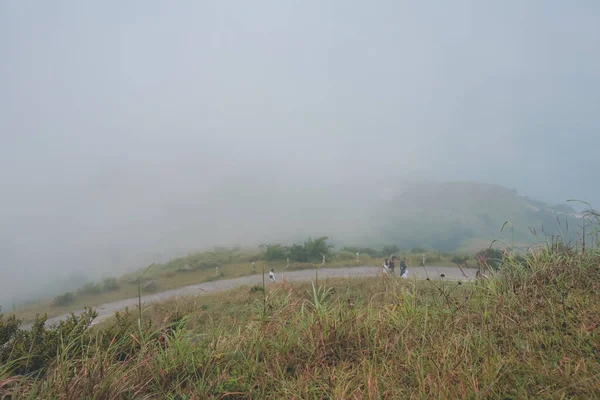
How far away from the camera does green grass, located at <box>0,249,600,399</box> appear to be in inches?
96.0

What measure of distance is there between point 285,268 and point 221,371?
3229 cm


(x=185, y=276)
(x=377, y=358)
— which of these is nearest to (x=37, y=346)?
(x=377, y=358)

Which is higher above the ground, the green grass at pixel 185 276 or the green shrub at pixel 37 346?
the green shrub at pixel 37 346

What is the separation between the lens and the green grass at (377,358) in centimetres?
244

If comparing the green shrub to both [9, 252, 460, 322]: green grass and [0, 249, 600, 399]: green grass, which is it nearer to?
[0, 249, 600, 399]: green grass

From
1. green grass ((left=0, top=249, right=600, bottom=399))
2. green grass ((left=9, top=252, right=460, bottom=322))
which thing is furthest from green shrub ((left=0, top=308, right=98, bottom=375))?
green grass ((left=9, top=252, right=460, bottom=322))

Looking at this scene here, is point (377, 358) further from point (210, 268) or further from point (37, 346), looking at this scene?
point (210, 268)

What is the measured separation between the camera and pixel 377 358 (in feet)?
10.3

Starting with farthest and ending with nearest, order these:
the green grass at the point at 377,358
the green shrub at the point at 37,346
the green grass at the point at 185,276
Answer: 1. the green grass at the point at 185,276
2. the green shrub at the point at 37,346
3. the green grass at the point at 377,358

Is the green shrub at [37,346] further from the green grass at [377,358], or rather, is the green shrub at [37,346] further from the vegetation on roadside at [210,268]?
the vegetation on roadside at [210,268]

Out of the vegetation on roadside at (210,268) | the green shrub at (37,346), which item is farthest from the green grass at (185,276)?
the green shrub at (37,346)

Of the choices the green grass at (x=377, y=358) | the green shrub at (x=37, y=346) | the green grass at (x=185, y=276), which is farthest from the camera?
the green grass at (x=185, y=276)

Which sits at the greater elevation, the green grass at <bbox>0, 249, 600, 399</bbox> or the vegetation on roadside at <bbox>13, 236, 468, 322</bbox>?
the green grass at <bbox>0, 249, 600, 399</bbox>

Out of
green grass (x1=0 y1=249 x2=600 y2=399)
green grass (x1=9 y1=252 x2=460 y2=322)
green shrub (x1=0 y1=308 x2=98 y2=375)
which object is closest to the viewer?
green grass (x1=0 y1=249 x2=600 y2=399)
